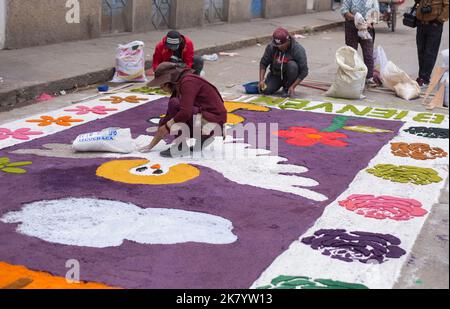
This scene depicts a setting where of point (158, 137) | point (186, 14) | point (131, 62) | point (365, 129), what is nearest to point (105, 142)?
point (158, 137)

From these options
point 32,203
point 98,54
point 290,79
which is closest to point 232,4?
point 98,54

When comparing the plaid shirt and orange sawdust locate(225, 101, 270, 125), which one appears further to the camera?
the plaid shirt

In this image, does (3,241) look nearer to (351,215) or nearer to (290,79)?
(351,215)

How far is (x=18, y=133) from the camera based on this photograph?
6758 millimetres

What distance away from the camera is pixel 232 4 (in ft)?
54.7

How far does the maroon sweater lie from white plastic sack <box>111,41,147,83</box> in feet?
11.4

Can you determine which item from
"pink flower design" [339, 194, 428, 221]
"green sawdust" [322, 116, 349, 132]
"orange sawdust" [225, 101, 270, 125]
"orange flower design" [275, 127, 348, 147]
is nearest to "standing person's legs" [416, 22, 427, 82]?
"green sawdust" [322, 116, 349, 132]

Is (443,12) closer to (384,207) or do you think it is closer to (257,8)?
(384,207)

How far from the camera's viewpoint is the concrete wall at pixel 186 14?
47.6ft

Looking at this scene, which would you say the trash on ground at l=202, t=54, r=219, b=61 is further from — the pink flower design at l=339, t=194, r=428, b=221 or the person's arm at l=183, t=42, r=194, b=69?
the pink flower design at l=339, t=194, r=428, b=221

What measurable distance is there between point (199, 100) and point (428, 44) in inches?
175

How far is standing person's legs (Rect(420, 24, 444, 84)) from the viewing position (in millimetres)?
9375

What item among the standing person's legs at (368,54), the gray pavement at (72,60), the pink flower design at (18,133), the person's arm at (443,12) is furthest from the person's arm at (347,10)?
the pink flower design at (18,133)

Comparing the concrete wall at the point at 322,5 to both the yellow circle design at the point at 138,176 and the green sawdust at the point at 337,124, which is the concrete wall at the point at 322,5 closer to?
the green sawdust at the point at 337,124
